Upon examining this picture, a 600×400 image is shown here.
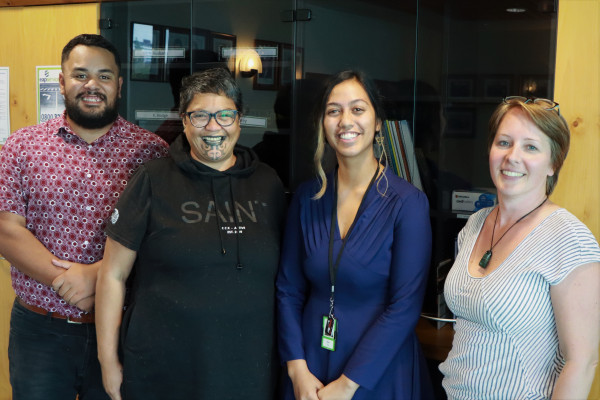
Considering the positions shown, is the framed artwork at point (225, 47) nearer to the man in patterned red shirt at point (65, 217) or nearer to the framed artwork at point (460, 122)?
the man in patterned red shirt at point (65, 217)

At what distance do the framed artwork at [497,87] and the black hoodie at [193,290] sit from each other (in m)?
1.07

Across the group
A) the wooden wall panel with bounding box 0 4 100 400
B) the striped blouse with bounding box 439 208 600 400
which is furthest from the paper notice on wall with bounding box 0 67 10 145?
the striped blouse with bounding box 439 208 600 400

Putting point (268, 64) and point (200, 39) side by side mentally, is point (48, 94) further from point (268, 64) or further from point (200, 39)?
point (268, 64)

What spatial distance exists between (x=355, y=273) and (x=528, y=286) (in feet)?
1.84

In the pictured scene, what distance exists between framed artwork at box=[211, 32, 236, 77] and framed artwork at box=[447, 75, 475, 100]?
942mm

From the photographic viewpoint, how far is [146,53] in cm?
296

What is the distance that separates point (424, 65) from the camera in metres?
2.57

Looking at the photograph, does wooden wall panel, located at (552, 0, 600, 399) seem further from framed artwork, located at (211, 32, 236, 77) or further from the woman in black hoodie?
framed artwork, located at (211, 32, 236, 77)

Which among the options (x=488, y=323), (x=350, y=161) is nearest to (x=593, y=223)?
(x=488, y=323)

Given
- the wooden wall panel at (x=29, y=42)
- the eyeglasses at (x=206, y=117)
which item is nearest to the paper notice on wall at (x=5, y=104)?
the wooden wall panel at (x=29, y=42)

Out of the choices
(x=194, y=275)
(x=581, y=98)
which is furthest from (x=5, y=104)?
(x=581, y=98)

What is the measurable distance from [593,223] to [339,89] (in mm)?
902

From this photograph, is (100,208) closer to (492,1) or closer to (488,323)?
(488,323)

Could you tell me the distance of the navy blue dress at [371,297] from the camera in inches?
78.0
